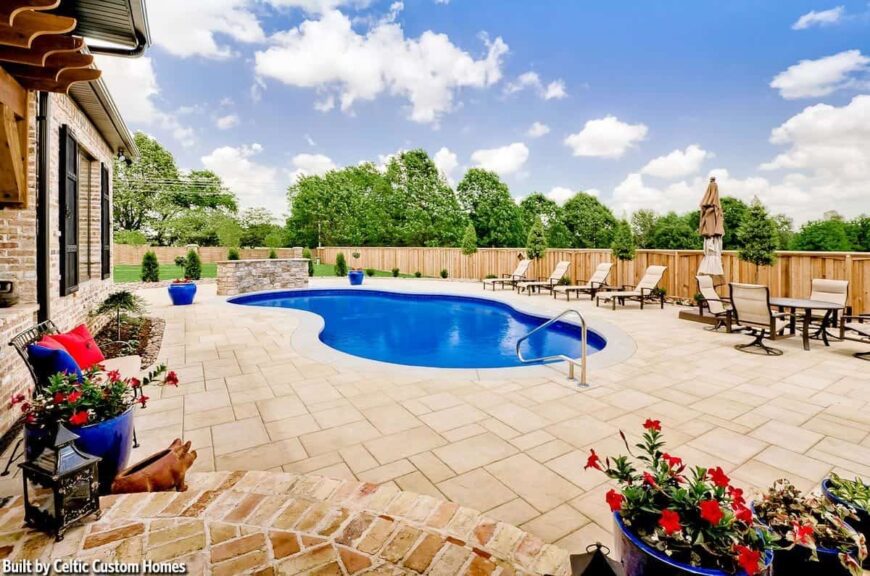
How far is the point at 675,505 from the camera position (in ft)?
4.28

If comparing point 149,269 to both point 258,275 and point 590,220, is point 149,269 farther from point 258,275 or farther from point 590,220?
point 590,220

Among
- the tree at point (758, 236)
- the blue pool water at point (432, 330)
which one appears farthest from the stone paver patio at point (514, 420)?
the tree at point (758, 236)

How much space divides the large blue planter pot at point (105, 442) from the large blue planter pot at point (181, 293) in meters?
8.99

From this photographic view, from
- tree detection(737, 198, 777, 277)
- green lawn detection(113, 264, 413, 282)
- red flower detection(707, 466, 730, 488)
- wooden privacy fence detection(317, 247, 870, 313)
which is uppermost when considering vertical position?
tree detection(737, 198, 777, 277)

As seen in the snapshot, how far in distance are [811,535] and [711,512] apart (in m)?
→ 0.47

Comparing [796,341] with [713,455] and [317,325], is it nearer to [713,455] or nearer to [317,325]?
[713,455]

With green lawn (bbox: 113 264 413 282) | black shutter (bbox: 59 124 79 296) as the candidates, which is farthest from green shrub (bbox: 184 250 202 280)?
black shutter (bbox: 59 124 79 296)

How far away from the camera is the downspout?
413cm

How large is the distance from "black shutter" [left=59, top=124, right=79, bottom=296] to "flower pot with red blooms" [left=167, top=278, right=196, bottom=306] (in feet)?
15.7

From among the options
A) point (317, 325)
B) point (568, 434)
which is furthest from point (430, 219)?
point (568, 434)

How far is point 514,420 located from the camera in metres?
3.50

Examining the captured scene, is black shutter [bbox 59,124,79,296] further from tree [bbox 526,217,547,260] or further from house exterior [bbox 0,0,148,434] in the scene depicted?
tree [bbox 526,217,547,260]

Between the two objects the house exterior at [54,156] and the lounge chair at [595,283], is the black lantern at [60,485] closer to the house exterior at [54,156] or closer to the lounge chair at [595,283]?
the house exterior at [54,156]

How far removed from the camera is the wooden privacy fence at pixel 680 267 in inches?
318
